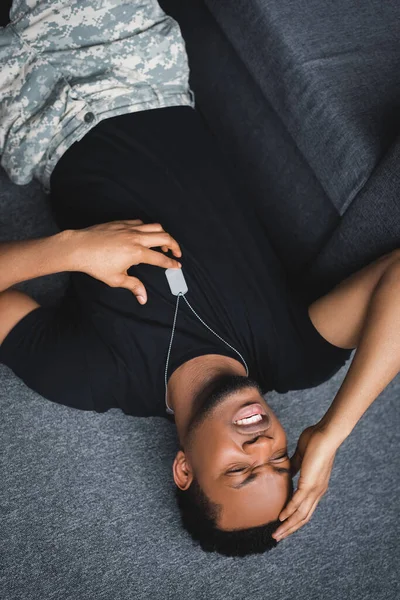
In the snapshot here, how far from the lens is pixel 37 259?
132cm

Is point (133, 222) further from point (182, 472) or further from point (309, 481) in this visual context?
point (309, 481)

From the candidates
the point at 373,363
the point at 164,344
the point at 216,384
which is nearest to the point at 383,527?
the point at 373,363

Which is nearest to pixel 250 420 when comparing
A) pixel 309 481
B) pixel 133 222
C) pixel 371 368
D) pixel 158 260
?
pixel 309 481

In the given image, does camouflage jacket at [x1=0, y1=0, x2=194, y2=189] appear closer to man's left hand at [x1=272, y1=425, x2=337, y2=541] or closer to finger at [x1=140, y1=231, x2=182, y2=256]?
finger at [x1=140, y1=231, x2=182, y2=256]

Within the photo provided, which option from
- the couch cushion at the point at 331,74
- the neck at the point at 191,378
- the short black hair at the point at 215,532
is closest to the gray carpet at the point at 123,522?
the short black hair at the point at 215,532

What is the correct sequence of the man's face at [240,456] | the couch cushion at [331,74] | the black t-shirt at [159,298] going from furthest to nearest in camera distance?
the couch cushion at [331,74] < the black t-shirt at [159,298] < the man's face at [240,456]

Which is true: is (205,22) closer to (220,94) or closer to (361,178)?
(220,94)

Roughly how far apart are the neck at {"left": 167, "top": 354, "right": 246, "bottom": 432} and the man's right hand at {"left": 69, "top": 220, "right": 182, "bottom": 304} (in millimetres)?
221

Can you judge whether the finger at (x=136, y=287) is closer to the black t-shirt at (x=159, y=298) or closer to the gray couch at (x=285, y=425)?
the black t-shirt at (x=159, y=298)

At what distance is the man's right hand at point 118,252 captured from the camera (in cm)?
131

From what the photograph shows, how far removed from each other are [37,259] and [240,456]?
2.09 ft

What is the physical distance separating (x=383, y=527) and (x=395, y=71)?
129cm

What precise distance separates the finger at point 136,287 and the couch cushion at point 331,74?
63cm

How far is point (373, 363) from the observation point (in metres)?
1.33
